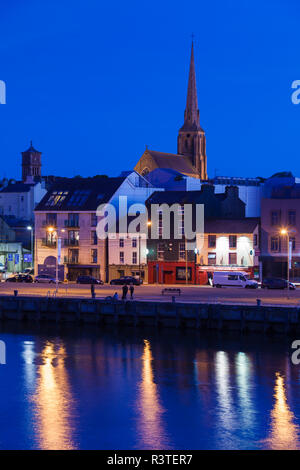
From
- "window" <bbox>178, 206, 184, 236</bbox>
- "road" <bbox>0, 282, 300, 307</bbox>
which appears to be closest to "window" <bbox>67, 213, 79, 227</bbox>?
"window" <bbox>178, 206, 184, 236</bbox>

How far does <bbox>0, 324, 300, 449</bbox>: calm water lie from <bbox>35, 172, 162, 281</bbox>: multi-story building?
37641 mm

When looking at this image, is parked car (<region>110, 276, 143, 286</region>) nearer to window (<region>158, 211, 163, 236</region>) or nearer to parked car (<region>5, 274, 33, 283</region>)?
window (<region>158, 211, 163, 236</region>)

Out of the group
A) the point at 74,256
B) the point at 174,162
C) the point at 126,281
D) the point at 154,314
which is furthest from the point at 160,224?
the point at 174,162

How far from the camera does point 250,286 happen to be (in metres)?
86.8

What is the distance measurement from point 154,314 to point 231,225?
31330 mm

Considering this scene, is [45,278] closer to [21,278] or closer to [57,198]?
[21,278]

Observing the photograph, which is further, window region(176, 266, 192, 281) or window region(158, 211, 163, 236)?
window region(158, 211, 163, 236)

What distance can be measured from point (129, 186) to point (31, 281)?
18.7m

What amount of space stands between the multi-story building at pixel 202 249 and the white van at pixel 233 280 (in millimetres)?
5071

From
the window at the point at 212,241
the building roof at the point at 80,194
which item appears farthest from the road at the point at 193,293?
the building roof at the point at 80,194

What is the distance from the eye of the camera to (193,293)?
254ft

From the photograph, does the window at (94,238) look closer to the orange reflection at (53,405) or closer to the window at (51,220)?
the window at (51,220)

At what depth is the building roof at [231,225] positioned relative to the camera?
94.8 m

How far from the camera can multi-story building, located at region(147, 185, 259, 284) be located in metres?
94.6
